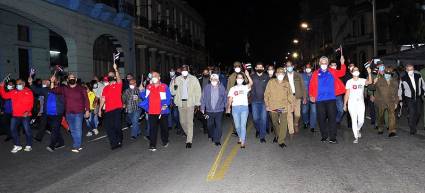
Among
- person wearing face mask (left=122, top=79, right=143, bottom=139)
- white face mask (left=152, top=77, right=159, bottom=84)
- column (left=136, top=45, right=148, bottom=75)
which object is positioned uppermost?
column (left=136, top=45, right=148, bottom=75)

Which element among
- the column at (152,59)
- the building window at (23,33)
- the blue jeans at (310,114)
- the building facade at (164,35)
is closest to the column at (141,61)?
the building facade at (164,35)

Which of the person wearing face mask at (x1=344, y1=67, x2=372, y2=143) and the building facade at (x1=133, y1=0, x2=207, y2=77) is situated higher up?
the building facade at (x1=133, y1=0, x2=207, y2=77)

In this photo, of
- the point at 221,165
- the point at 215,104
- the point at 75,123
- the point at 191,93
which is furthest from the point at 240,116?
the point at 75,123

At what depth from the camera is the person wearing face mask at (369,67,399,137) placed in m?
11.6

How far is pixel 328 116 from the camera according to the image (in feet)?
35.2

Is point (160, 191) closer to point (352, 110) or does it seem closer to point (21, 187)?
point (21, 187)

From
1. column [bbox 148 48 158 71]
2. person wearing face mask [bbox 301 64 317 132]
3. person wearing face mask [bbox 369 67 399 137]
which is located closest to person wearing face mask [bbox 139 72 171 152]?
person wearing face mask [bbox 301 64 317 132]

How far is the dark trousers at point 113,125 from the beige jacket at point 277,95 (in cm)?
351

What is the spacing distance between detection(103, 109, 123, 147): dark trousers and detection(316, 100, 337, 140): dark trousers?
15.4 ft

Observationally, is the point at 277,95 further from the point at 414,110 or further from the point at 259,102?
the point at 414,110

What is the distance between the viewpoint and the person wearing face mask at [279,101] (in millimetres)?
10531

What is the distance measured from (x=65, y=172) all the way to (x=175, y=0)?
34674mm

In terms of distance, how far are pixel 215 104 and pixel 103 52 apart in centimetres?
1798

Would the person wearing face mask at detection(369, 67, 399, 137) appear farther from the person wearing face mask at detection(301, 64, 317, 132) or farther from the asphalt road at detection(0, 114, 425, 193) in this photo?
Result: the person wearing face mask at detection(301, 64, 317, 132)
